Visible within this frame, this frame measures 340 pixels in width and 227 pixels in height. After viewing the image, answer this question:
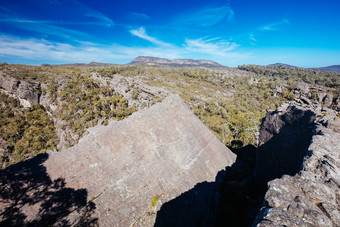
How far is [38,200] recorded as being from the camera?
562 centimetres

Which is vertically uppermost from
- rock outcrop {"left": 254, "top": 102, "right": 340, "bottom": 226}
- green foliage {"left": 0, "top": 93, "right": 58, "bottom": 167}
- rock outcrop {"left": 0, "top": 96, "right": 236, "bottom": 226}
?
rock outcrop {"left": 254, "top": 102, "right": 340, "bottom": 226}

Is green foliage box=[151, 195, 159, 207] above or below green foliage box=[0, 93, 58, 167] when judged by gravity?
above

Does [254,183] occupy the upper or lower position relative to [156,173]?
lower

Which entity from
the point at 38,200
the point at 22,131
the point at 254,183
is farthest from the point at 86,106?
the point at 254,183

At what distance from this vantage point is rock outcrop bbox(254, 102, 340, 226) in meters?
3.38

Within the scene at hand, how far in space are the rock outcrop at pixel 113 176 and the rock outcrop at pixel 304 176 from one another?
5.45 metres

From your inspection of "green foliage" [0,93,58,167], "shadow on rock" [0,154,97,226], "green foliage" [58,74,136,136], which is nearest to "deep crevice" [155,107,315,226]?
"shadow on rock" [0,154,97,226]

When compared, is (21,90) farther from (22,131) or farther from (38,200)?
(38,200)

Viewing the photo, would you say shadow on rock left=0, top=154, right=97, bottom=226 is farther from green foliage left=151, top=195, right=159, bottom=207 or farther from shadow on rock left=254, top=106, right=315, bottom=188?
shadow on rock left=254, top=106, right=315, bottom=188

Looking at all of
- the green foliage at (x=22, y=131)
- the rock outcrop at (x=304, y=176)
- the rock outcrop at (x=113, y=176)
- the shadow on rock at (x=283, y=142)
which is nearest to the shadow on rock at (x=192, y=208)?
the rock outcrop at (x=113, y=176)

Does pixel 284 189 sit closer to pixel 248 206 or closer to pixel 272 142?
pixel 248 206

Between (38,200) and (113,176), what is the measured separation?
2.97m

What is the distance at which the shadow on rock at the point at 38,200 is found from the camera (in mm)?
5184

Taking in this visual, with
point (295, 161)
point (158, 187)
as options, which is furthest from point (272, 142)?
point (158, 187)
